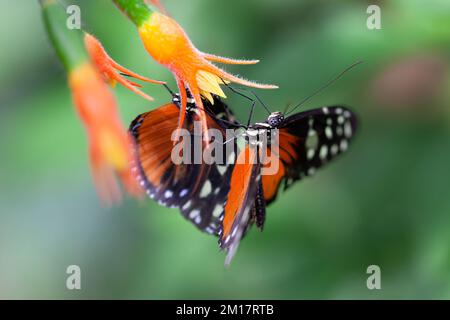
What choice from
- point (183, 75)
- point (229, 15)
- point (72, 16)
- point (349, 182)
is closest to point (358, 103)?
point (349, 182)

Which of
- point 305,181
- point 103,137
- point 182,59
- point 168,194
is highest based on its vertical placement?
point 305,181

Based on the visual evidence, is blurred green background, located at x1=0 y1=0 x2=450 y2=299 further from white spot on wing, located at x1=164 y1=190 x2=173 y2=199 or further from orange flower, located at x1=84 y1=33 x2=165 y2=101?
orange flower, located at x1=84 y1=33 x2=165 y2=101

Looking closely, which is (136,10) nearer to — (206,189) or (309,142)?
(206,189)

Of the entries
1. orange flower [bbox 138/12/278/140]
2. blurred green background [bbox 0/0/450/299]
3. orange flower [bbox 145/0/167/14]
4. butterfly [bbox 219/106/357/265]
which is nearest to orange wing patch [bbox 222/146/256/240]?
butterfly [bbox 219/106/357/265]

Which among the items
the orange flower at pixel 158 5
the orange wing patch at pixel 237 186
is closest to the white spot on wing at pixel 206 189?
the orange wing patch at pixel 237 186

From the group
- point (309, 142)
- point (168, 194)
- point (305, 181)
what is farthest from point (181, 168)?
point (305, 181)

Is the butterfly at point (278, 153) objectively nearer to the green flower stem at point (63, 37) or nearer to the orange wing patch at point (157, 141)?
the orange wing patch at point (157, 141)
